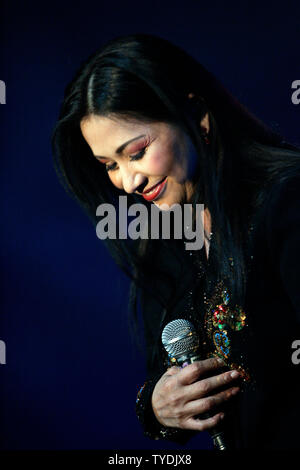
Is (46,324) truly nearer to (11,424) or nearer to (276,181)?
(11,424)

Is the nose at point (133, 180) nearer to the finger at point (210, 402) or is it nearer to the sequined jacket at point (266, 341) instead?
the sequined jacket at point (266, 341)

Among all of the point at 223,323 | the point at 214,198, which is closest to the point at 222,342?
the point at 223,323

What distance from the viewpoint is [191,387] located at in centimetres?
115

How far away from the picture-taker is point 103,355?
2.06 meters

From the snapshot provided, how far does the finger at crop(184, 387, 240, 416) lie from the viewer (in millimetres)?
1128

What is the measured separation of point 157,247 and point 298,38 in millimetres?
904

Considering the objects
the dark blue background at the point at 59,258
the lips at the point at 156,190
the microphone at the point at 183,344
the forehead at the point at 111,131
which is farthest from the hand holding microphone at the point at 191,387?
the dark blue background at the point at 59,258

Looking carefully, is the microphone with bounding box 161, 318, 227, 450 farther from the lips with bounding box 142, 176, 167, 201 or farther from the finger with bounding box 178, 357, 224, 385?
the lips with bounding box 142, 176, 167, 201

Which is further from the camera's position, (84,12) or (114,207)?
(84,12)

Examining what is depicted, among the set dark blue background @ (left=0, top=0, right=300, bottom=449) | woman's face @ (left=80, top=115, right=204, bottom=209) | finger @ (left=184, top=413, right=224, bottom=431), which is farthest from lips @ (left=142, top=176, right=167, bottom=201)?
dark blue background @ (left=0, top=0, right=300, bottom=449)

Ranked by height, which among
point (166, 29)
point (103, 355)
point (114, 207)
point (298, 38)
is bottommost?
point (103, 355)

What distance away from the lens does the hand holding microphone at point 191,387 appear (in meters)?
1.13

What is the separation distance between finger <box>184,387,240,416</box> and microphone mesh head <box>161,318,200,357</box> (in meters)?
0.12
